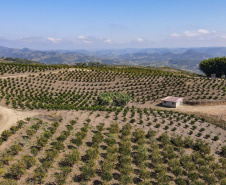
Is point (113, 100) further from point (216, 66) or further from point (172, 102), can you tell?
point (216, 66)

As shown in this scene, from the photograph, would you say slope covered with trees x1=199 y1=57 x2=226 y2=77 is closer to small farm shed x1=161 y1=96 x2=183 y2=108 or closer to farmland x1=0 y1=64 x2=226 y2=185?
farmland x1=0 y1=64 x2=226 y2=185

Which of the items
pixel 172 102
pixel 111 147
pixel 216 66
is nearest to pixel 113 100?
pixel 172 102

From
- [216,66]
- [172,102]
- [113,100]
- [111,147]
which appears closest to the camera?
[111,147]

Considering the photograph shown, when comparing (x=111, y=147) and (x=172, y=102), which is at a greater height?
(x=172, y=102)

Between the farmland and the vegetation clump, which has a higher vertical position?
the vegetation clump

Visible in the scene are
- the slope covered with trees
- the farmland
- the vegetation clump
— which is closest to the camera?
the farmland

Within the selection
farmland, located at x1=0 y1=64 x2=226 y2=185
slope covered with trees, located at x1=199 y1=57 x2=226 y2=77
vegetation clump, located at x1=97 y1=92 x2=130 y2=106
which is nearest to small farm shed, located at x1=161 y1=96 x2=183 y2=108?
farmland, located at x1=0 y1=64 x2=226 y2=185

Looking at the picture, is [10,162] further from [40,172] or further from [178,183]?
[178,183]

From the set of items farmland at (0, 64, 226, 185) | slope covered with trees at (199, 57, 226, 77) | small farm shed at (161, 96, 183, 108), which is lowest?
farmland at (0, 64, 226, 185)

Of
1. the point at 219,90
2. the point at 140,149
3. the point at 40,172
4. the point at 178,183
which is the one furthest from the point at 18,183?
the point at 219,90

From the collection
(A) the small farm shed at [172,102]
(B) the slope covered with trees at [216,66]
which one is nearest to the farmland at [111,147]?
(A) the small farm shed at [172,102]

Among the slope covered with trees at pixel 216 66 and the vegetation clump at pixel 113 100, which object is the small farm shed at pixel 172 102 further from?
the slope covered with trees at pixel 216 66
